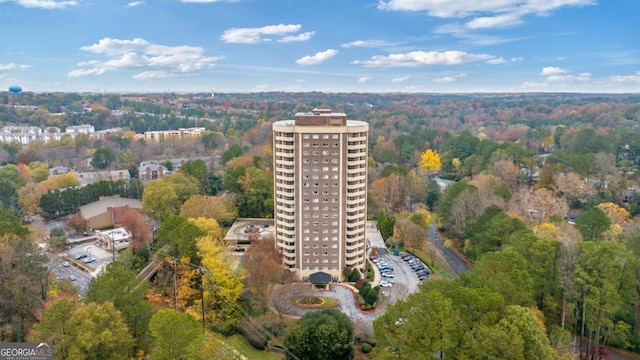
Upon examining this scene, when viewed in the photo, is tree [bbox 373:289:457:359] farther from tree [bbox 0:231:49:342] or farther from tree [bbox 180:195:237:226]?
tree [bbox 180:195:237:226]

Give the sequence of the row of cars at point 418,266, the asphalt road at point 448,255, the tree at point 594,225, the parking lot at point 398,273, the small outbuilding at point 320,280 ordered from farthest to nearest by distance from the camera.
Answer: the asphalt road at point 448,255, the row of cars at point 418,266, the tree at point 594,225, the small outbuilding at point 320,280, the parking lot at point 398,273

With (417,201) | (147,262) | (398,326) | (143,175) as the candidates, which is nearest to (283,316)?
(398,326)

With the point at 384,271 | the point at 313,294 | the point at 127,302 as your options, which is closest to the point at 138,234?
the point at 313,294

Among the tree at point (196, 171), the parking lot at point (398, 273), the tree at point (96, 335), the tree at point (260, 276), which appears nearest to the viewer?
the tree at point (96, 335)

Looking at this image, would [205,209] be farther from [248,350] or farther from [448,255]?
[448,255]

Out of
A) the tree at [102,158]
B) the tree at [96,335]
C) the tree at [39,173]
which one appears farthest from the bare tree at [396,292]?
the tree at [102,158]

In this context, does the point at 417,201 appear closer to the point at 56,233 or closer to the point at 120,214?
the point at 120,214

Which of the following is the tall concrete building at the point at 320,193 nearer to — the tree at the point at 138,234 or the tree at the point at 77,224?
the tree at the point at 138,234
